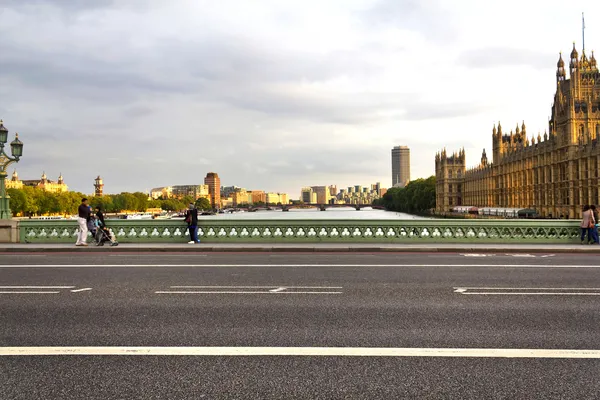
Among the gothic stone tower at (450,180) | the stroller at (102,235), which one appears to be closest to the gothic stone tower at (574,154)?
the gothic stone tower at (450,180)

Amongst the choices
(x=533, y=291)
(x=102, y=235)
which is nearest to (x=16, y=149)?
(x=102, y=235)

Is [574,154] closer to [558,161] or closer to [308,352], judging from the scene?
[558,161]

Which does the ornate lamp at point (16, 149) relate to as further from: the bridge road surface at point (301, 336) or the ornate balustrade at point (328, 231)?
the bridge road surface at point (301, 336)

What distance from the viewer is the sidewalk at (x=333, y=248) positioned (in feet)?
66.6

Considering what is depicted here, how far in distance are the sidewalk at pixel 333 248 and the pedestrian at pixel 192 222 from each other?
967 mm

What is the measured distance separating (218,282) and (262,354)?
238 inches

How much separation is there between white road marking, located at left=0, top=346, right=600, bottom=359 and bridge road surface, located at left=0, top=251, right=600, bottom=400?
0.03 m

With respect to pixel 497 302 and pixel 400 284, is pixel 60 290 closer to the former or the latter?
pixel 400 284

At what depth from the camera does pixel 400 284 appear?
38.1 ft

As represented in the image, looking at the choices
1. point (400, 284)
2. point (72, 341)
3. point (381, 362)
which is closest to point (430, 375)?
point (381, 362)

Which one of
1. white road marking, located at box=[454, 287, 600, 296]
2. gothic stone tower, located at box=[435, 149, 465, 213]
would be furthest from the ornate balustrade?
gothic stone tower, located at box=[435, 149, 465, 213]

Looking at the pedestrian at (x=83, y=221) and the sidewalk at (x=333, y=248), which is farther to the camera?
the pedestrian at (x=83, y=221)

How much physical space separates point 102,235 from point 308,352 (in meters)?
19.1

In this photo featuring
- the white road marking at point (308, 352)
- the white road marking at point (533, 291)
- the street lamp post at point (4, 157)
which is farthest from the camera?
the street lamp post at point (4, 157)
